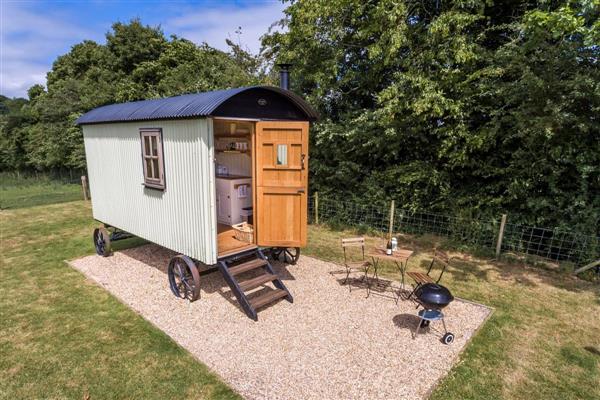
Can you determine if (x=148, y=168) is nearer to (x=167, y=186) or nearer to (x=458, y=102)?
(x=167, y=186)

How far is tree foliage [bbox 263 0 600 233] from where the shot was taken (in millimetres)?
6223

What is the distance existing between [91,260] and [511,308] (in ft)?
27.1

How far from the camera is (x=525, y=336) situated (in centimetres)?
446

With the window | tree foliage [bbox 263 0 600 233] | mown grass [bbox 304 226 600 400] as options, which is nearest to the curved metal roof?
the window

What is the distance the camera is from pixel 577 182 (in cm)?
667

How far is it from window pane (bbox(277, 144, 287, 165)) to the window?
1.94 m

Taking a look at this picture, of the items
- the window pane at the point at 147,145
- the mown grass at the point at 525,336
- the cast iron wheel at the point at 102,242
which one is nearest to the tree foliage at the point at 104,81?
the cast iron wheel at the point at 102,242

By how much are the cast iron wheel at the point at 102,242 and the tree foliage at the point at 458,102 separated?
5.96 metres

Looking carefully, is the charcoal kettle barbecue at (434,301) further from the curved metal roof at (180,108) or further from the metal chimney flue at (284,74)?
the metal chimney flue at (284,74)

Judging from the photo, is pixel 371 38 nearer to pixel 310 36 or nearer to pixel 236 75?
pixel 310 36

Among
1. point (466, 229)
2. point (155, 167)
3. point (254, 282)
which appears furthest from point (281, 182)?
point (466, 229)

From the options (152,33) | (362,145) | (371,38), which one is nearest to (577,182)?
(362,145)

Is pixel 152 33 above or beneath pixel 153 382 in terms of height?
above

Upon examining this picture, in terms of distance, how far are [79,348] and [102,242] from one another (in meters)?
3.77
